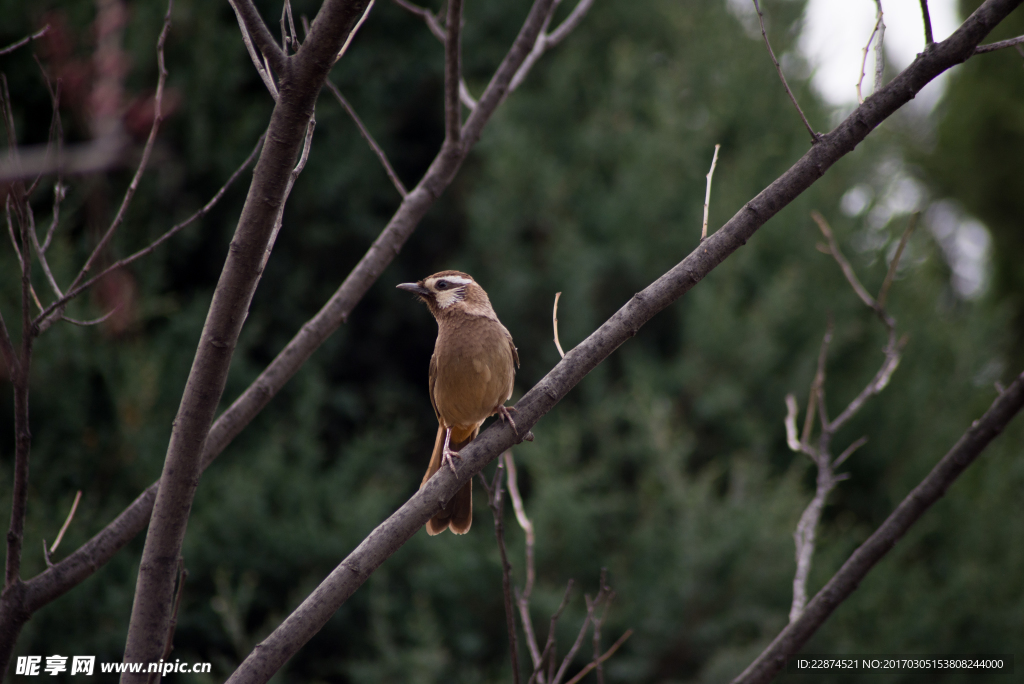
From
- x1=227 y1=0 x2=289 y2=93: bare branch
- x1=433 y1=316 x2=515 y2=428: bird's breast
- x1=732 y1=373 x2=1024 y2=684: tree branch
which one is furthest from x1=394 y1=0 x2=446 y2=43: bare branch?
x1=732 y1=373 x2=1024 y2=684: tree branch

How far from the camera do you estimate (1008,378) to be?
7.74 metres

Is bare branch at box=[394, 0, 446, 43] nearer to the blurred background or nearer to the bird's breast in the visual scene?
the bird's breast

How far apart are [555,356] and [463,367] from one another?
2.97 m

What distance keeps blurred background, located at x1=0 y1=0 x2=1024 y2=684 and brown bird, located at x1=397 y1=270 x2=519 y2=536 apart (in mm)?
1570

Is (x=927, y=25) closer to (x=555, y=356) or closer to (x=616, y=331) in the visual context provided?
(x=616, y=331)

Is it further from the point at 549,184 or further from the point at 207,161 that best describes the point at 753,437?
the point at 207,161

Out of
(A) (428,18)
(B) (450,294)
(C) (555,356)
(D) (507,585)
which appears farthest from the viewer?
(C) (555,356)

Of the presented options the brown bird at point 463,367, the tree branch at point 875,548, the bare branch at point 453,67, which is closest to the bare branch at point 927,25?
the tree branch at point 875,548

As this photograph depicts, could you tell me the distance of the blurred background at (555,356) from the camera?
464 centimetres

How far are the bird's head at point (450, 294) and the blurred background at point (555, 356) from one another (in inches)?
67.2

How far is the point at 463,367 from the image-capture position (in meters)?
3.08

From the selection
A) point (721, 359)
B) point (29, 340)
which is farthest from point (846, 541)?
point (29, 340)

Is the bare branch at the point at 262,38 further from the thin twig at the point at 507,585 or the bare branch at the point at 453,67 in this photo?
the thin twig at the point at 507,585

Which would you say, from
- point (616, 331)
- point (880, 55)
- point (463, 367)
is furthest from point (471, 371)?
point (880, 55)
